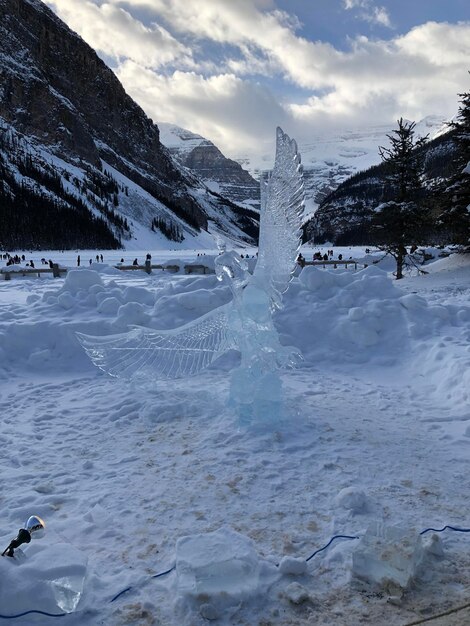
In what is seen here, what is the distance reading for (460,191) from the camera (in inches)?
680

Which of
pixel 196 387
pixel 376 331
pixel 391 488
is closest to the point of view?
pixel 391 488

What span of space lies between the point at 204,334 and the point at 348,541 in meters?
3.08

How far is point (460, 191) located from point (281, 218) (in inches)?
591

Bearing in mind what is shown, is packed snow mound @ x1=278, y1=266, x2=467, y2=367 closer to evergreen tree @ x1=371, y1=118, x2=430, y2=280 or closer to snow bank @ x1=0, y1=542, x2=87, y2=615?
snow bank @ x1=0, y1=542, x2=87, y2=615

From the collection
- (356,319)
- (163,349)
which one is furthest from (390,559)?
→ (356,319)

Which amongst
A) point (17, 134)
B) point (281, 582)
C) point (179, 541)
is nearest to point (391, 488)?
point (281, 582)

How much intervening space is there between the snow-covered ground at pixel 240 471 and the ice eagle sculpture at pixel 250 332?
1.87 feet

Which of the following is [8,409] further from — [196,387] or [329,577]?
[329,577]

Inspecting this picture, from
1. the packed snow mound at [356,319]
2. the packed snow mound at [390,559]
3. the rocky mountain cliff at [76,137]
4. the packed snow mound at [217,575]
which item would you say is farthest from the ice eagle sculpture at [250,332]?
the rocky mountain cliff at [76,137]

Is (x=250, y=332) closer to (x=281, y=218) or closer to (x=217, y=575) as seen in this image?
(x=281, y=218)

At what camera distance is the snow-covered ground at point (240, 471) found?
2764mm

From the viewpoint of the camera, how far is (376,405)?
20.4 ft

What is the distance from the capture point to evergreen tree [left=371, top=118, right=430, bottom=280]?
18656 millimetres

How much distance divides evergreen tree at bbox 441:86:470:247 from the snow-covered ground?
10.3 meters
